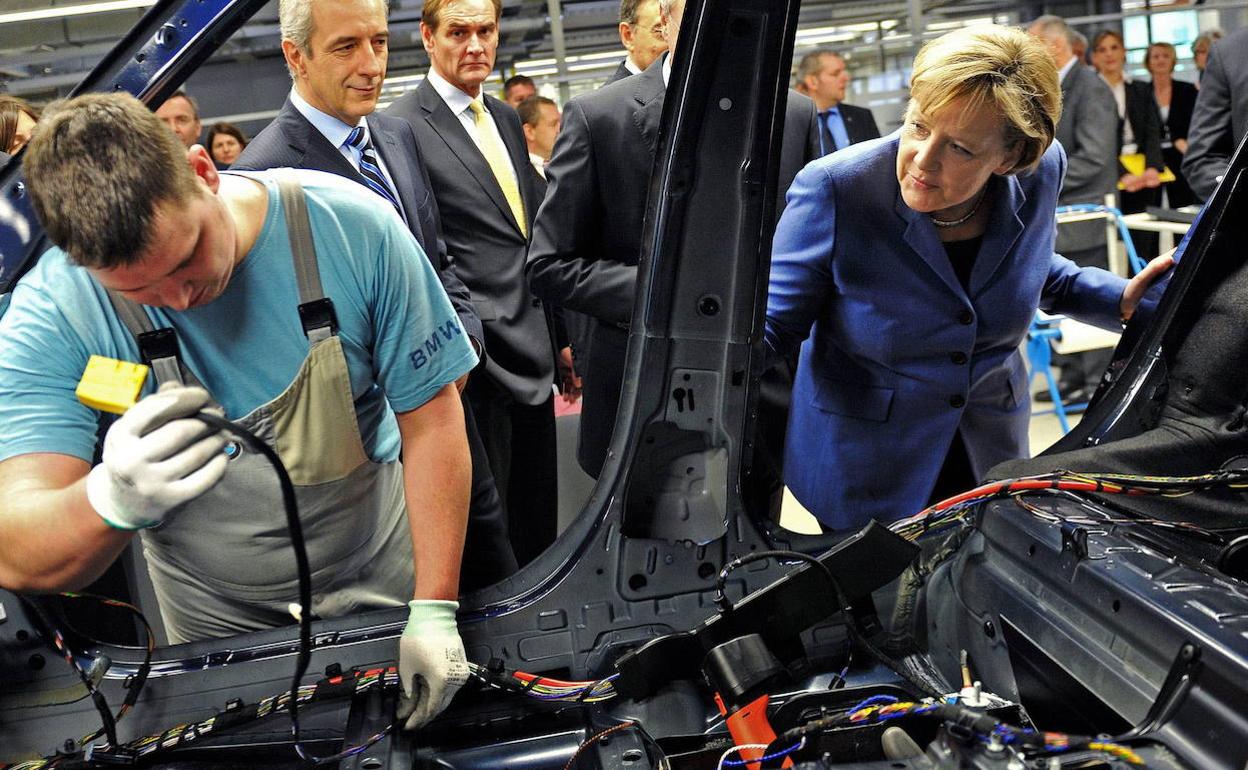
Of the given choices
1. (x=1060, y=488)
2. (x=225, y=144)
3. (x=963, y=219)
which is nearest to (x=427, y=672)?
(x=1060, y=488)

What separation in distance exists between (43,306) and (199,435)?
1.26ft

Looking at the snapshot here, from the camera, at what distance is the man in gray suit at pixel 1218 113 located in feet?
13.3

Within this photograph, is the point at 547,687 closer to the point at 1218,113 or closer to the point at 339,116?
the point at 339,116

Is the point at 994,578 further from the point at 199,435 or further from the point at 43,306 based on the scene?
the point at 43,306

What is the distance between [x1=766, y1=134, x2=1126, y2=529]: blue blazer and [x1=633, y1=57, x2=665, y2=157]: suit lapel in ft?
2.24

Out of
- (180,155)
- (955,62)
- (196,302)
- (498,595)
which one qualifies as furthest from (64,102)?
(955,62)

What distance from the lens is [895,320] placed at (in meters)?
1.80

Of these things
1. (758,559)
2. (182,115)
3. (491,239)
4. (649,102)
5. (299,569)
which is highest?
(182,115)

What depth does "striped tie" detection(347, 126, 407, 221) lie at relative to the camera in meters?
2.40

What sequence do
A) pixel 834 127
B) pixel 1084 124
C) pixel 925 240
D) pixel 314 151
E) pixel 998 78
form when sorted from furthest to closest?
pixel 834 127, pixel 1084 124, pixel 314 151, pixel 925 240, pixel 998 78

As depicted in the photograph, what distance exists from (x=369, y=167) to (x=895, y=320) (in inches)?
51.0

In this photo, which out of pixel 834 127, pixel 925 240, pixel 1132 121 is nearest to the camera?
pixel 925 240

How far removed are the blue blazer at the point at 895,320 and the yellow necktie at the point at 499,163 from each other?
121 centimetres

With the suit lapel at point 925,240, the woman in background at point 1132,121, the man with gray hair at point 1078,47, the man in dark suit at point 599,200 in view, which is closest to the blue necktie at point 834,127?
the man with gray hair at point 1078,47
